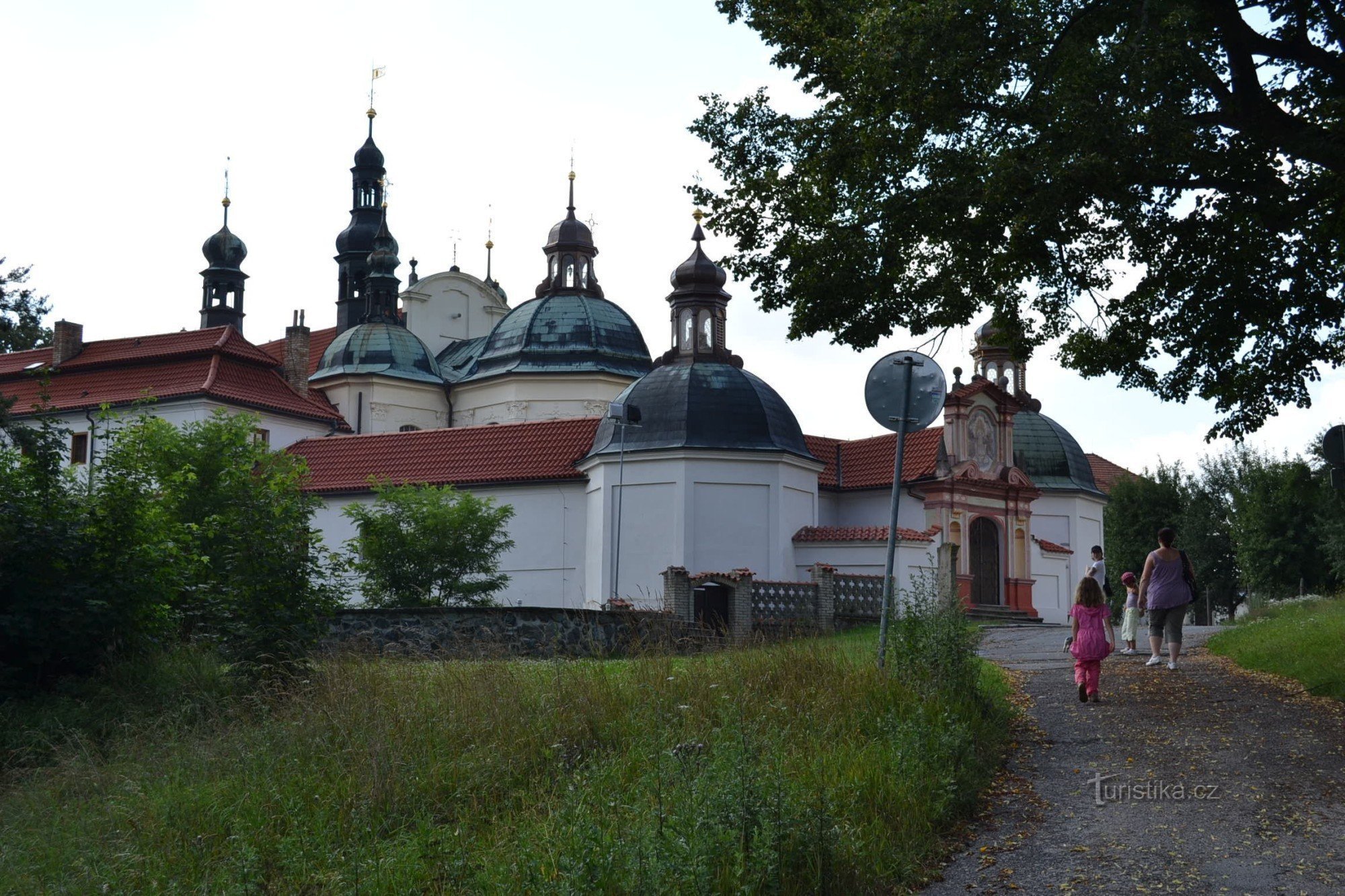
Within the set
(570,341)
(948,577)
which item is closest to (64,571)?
(948,577)

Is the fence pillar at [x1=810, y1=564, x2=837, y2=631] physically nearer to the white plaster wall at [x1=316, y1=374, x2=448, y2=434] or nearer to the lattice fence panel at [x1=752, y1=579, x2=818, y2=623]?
the lattice fence panel at [x1=752, y1=579, x2=818, y2=623]

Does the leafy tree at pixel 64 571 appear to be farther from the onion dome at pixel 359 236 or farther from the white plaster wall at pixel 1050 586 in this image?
the onion dome at pixel 359 236

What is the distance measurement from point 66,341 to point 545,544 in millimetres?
23437

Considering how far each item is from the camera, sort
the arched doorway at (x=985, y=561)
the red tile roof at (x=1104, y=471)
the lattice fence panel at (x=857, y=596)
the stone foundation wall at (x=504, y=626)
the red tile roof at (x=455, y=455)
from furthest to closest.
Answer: the red tile roof at (x=1104, y=471) → the arched doorway at (x=985, y=561) → the red tile roof at (x=455, y=455) → the lattice fence panel at (x=857, y=596) → the stone foundation wall at (x=504, y=626)

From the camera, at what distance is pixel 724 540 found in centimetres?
3391

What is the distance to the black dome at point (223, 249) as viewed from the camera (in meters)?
64.9

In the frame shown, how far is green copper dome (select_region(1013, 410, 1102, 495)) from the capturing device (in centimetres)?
4347

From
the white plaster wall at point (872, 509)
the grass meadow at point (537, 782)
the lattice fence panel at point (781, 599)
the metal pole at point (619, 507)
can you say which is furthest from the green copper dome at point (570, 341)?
the grass meadow at point (537, 782)

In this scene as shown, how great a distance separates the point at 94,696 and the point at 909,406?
8.31m

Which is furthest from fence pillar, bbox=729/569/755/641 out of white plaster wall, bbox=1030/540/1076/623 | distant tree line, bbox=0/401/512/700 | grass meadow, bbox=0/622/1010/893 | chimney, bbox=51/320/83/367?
chimney, bbox=51/320/83/367

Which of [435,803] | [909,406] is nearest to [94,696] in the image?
[435,803]

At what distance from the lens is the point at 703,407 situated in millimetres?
34531

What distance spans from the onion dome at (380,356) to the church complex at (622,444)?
0.08m

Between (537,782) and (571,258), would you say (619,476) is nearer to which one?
(571,258)
